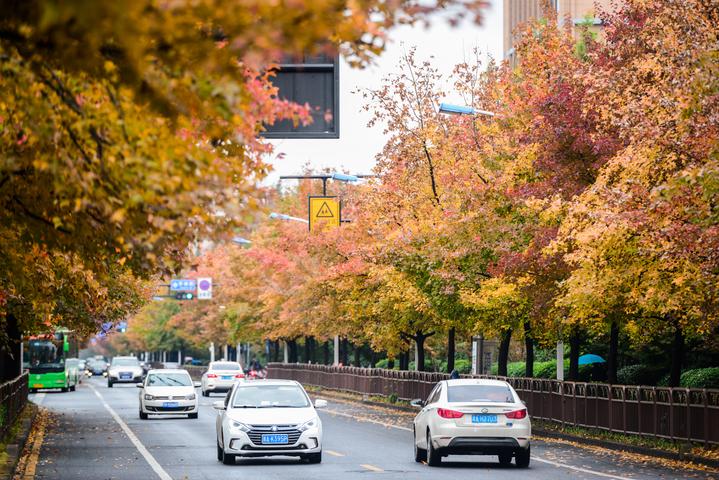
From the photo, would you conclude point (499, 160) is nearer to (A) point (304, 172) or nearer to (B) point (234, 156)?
(B) point (234, 156)

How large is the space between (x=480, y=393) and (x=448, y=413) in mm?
832

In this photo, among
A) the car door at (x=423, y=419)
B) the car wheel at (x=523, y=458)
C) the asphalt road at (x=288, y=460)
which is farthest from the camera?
the car door at (x=423, y=419)

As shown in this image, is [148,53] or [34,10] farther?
[148,53]

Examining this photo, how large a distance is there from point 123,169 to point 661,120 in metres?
13.8

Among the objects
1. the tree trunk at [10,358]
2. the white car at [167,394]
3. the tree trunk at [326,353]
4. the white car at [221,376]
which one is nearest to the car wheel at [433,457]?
the tree trunk at [10,358]

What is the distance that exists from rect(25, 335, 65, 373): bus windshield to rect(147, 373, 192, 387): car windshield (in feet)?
105

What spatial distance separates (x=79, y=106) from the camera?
8.83 m

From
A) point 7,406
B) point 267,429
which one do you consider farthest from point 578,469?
point 7,406

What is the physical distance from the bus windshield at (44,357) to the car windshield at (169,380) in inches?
1257

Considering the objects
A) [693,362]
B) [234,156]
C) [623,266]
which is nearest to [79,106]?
[234,156]

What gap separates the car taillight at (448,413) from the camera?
21.9 m

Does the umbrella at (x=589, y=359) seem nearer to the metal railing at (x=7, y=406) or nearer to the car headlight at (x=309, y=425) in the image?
the metal railing at (x=7, y=406)

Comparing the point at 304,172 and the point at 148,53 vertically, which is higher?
the point at 304,172

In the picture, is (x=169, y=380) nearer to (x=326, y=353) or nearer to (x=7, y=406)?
(x=7, y=406)
